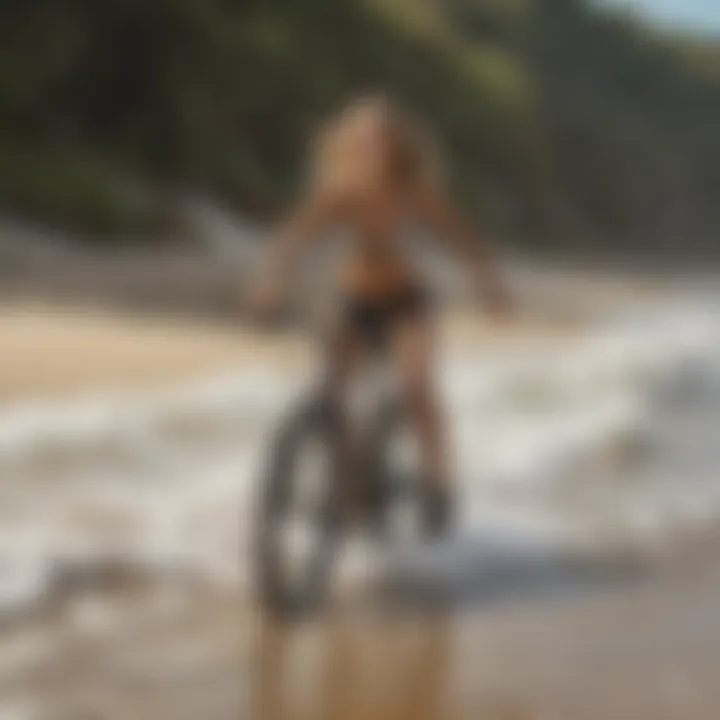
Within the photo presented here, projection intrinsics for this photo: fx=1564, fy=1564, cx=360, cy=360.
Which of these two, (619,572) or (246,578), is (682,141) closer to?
(619,572)

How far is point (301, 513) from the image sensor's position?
1.46 meters

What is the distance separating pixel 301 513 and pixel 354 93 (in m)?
0.39

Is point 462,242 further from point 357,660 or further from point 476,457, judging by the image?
point 357,660

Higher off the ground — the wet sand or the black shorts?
the black shorts

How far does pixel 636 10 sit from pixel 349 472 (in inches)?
21.5

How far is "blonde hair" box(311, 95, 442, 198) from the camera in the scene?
1.39 meters

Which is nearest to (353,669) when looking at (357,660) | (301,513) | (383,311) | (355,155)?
(357,660)

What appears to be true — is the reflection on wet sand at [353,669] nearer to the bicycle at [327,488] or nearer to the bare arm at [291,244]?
the bicycle at [327,488]

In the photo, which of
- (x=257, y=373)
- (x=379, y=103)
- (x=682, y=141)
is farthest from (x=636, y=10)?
(x=257, y=373)

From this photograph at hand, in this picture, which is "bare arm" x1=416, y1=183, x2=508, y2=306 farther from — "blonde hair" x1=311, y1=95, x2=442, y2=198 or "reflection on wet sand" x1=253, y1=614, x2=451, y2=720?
"reflection on wet sand" x1=253, y1=614, x2=451, y2=720

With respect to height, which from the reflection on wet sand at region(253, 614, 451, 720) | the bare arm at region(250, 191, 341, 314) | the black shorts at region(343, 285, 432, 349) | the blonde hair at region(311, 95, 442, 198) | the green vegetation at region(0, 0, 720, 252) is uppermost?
the green vegetation at region(0, 0, 720, 252)

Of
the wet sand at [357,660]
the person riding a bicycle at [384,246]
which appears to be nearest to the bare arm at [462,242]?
the person riding a bicycle at [384,246]

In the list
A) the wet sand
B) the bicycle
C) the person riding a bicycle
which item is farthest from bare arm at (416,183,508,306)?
the wet sand

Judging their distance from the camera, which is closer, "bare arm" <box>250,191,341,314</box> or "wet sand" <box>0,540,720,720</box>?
"wet sand" <box>0,540,720,720</box>
